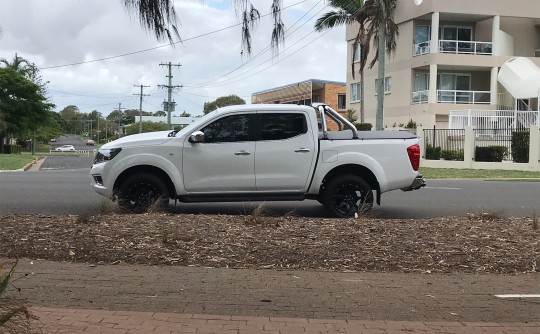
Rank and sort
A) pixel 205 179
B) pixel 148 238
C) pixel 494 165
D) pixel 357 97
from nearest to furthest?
1. pixel 148 238
2. pixel 205 179
3. pixel 494 165
4. pixel 357 97

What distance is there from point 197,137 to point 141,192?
4.22 feet

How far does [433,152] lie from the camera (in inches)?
1143

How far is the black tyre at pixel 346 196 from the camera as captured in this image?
8961mm

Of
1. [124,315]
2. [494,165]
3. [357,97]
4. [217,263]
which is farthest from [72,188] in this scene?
[357,97]

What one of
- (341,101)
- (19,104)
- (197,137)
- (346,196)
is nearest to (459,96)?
(341,101)

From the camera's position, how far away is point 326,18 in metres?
33.8

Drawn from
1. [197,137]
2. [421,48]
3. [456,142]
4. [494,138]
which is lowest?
[197,137]

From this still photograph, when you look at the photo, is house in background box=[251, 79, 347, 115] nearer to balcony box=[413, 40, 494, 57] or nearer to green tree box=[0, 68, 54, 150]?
balcony box=[413, 40, 494, 57]

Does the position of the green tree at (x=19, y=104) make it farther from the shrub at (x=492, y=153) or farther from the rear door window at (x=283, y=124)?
the rear door window at (x=283, y=124)

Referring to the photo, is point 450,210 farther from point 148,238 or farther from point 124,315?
point 124,315

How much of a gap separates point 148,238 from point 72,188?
7.93m

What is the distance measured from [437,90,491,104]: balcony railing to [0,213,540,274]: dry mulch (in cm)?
2916

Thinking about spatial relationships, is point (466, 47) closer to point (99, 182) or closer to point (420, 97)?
point (420, 97)

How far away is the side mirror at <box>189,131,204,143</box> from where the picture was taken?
8.69m
